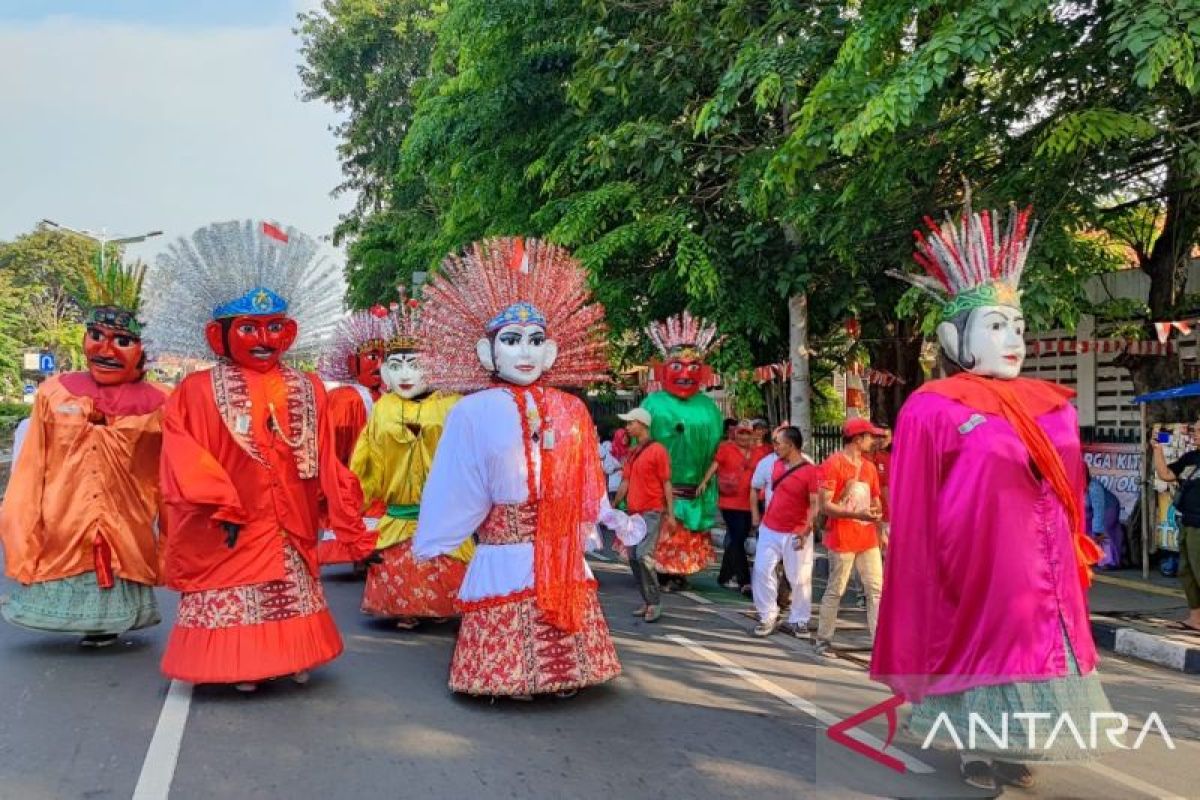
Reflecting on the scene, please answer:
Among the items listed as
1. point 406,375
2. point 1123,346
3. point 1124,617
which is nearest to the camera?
point 406,375

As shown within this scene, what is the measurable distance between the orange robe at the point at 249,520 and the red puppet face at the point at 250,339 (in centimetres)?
9

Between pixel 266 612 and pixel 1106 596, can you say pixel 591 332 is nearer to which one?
pixel 266 612

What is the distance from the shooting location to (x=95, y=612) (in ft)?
21.8

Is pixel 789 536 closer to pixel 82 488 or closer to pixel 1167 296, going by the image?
pixel 82 488

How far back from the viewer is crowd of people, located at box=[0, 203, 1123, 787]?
4.24m

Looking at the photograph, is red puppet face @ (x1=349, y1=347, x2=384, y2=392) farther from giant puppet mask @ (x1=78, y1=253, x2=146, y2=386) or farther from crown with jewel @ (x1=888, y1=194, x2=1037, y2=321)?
crown with jewel @ (x1=888, y1=194, x2=1037, y2=321)

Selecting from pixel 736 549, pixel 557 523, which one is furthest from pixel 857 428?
pixel 736 549

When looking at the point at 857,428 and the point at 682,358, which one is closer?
the point at 857,428

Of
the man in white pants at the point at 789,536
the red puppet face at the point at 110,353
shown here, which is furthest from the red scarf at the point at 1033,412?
the red puppet face at the point at 110,353

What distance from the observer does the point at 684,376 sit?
9336mm

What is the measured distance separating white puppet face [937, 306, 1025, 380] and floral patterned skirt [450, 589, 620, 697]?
7.95ft

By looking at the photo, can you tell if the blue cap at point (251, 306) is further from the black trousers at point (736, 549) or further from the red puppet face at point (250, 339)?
the black trousers at point (736, 549)

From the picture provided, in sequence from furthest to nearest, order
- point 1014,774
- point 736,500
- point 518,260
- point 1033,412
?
point 736,500, point 518,260, point 1033,412, point 1014,774

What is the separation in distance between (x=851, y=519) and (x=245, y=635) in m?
3.79
